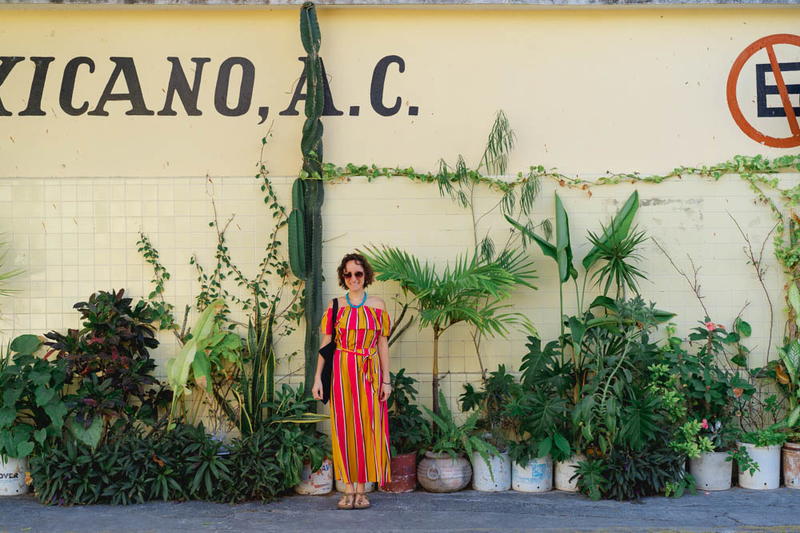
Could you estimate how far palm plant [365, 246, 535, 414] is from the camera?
655 cm

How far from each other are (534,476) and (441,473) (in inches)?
27.8

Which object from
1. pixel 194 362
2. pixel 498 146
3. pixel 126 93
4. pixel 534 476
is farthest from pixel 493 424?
pixel 126 93

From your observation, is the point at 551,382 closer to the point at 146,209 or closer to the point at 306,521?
the point at 306,521

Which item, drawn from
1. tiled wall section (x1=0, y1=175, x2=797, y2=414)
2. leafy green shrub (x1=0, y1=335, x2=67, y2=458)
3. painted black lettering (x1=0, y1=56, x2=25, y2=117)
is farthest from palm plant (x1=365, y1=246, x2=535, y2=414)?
painted black lettering (x1=0, y1=56, x2=25, y2=117)

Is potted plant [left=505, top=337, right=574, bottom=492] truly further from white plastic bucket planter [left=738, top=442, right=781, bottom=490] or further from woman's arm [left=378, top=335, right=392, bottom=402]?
white plastic bucket planter [left=738, top=442, right=781, bottom=490]

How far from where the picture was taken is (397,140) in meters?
7.23

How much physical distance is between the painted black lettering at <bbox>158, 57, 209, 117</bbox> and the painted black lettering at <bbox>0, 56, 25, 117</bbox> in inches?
48.0

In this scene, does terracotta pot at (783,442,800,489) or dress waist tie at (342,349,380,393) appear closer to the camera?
dress waist tie at (342,349,380,393)

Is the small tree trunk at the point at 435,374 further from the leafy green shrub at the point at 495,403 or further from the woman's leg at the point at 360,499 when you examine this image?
the woman's leg at the point at 360,499

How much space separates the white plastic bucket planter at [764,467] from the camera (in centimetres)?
668

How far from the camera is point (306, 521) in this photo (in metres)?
6.00

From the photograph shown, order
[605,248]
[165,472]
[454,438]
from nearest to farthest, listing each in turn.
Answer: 1. [165,472]
2. [454,438]
3. [605,248]

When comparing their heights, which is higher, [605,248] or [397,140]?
[397,140]

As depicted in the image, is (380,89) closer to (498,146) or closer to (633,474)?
(498,146)
